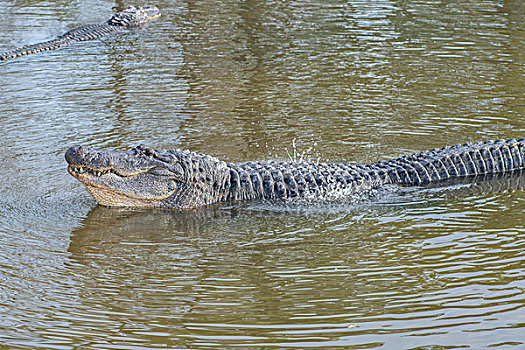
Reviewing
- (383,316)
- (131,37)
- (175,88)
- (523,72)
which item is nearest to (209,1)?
(131,37)

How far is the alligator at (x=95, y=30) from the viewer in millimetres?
13164

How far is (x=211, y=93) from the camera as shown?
10305 mm

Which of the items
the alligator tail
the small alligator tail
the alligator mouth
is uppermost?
the alligator mouth

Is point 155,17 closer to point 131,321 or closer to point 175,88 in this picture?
point 175,88

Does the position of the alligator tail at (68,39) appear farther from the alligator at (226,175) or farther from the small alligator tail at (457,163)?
the small alligator tail at (457,163)

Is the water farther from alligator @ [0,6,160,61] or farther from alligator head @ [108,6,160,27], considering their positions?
alligator head @ [108,6,160,27]

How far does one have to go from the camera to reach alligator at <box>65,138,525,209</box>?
22.1 feet

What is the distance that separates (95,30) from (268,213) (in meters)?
9.32

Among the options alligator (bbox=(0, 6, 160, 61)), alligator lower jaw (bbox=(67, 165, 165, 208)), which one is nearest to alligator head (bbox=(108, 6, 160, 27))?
alligator (bbox=(0, 6, 160, 61))

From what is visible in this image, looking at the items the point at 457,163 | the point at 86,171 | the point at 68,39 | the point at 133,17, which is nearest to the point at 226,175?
the point at 86,171

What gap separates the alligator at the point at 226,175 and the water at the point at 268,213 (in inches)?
7.3

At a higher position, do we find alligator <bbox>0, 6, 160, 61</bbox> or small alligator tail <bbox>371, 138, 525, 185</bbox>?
alligator <bbox>0, 6, 160, 61</bbox>

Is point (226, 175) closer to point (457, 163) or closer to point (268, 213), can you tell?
point (268, 213)

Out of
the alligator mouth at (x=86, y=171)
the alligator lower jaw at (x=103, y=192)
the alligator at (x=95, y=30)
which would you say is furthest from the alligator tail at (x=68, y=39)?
the alligator mouth at (x=86, y=171)
